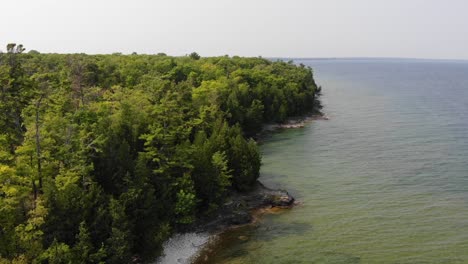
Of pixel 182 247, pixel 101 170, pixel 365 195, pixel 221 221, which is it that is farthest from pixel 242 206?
pixel 101 170

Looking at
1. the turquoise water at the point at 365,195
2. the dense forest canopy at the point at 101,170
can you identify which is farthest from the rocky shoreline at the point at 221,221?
the turquoise water at the point at 365,195

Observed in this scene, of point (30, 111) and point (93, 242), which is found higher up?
point (30, 111)

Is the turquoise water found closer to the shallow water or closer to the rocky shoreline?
the rocky shoreline

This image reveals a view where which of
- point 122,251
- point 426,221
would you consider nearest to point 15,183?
point 122,251

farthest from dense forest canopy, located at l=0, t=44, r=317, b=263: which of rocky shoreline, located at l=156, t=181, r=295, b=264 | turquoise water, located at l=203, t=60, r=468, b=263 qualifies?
turquoise water, located at l=203, t=60, r=468, b=263

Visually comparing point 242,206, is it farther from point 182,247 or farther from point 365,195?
point 365,195

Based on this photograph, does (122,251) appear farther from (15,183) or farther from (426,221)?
(426,221)
